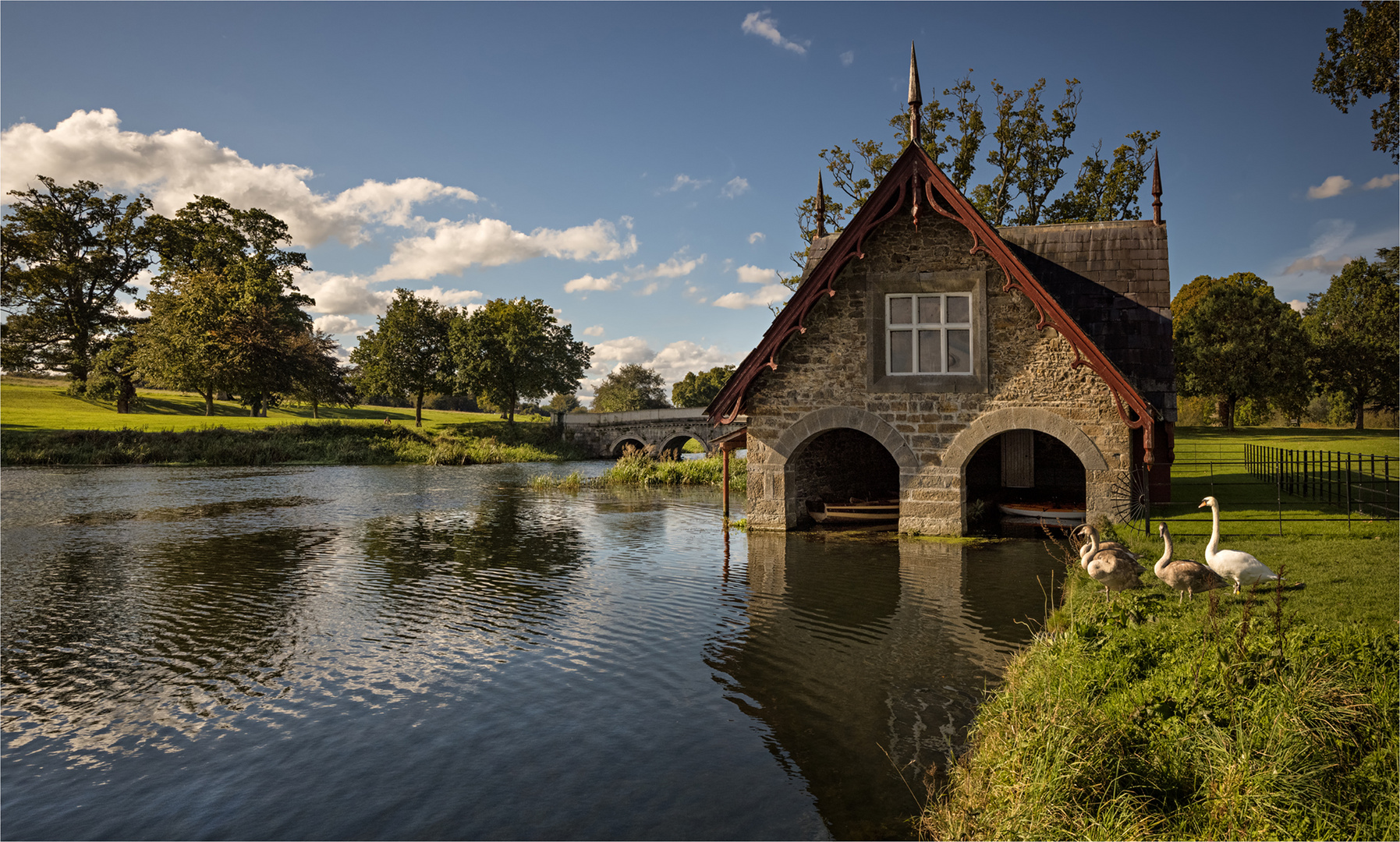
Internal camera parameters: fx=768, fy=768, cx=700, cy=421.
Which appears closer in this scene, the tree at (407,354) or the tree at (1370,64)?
the tree at (1370,64)

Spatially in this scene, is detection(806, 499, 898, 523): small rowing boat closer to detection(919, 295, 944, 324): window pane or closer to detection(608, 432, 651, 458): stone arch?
detection(919, 295, 944, 324): window pane

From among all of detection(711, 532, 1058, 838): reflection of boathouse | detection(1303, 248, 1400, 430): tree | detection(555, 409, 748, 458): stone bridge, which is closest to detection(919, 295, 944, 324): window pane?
detection(711, 532, 1058, 838): reflection of boathouse

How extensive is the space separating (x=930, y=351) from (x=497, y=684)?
11360mm

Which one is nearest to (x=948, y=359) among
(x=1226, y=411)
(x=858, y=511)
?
(x=858, y=511)

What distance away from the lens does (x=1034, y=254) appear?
19.2 meters

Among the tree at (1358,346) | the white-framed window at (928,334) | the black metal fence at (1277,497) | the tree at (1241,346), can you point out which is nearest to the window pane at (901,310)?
the white-framed window at (928,334)

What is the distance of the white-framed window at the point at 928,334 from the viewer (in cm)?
1593

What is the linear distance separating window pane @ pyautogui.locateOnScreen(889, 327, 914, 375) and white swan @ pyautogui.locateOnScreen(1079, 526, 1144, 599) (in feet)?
24.9

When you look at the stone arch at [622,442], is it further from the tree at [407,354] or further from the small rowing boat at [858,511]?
the small rowing boat at [858,511]

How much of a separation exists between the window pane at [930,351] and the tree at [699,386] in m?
105

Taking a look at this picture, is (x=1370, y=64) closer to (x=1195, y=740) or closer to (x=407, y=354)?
(x=1195, y=740)

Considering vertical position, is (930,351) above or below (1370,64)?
below

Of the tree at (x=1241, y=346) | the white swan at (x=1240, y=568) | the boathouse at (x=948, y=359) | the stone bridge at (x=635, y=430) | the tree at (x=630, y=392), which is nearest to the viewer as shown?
the white swan at (x=1240, y=568)

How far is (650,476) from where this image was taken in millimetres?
34156
